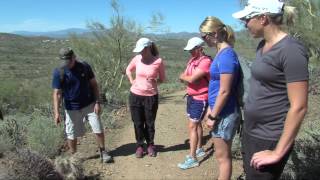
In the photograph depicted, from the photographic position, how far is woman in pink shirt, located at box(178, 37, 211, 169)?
21.7 ft

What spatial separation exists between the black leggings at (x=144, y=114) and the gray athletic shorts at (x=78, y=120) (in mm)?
578

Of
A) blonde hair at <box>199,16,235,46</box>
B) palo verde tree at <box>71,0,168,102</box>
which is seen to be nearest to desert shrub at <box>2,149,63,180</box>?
blonde hair at <box>199,16,235,46</box>

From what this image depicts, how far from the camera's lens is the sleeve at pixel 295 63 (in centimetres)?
300

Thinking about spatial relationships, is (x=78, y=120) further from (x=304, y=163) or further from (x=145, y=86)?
(x=304, y=163)

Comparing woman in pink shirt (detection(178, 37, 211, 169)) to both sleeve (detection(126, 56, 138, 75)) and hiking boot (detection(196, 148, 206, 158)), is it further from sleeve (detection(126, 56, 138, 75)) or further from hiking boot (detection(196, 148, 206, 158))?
sleeve (detection(126, 56, 138, 75))

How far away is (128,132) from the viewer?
32.8ft

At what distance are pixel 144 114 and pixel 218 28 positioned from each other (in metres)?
3.00

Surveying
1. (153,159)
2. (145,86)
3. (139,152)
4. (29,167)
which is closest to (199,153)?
(153,159)

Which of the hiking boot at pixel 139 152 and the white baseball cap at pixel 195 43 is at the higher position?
the white baseball cap at pixel 195 43

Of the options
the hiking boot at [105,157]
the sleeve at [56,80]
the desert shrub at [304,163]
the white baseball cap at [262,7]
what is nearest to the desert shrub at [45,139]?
the hiking boot at [105,157]

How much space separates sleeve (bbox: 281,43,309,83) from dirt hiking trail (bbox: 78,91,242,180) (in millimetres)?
3860

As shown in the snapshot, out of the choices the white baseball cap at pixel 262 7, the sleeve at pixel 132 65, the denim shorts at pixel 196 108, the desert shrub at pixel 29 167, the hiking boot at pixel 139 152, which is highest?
the white baseball cap at pixel 262 7

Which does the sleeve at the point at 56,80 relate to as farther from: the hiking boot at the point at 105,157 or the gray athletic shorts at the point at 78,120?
the hiking boot at the point at 105,157

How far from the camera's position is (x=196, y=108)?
6.88m
